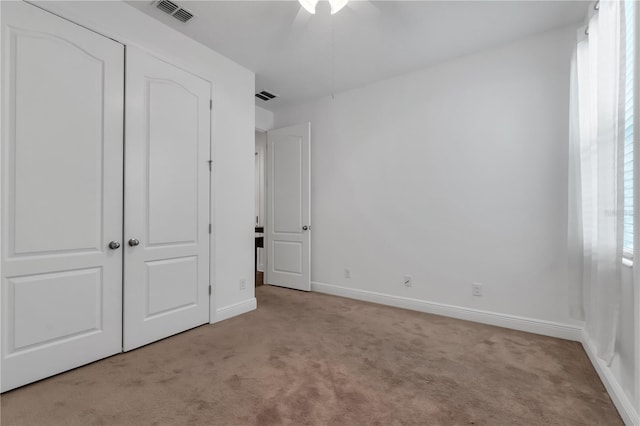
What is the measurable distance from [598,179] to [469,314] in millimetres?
1796

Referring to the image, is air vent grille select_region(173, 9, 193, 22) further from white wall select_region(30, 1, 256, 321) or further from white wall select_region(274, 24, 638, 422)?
white wall select_region(274, 24, 638, 422)

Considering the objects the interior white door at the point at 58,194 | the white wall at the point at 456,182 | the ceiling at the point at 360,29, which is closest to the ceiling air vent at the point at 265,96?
the ceiling at the point at 360,29

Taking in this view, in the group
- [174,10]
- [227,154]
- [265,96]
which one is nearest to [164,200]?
[227,154]

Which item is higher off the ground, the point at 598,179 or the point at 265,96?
the point at 265,96

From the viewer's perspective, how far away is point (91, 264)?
2.14 meters

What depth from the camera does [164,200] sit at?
102 inches

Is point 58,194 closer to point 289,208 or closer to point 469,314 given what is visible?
point 289,208

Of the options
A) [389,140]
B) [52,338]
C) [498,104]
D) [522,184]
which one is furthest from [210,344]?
[498,104]

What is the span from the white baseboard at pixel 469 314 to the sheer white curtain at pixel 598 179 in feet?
1.41

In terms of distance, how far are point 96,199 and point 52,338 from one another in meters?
0.98

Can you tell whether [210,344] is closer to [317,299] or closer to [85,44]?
[317,299]

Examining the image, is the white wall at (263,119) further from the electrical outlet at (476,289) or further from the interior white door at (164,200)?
the electrical outlet at (476,289)

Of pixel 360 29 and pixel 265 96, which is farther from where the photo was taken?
pixel 265 96

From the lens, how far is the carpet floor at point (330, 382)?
5.22 ft
